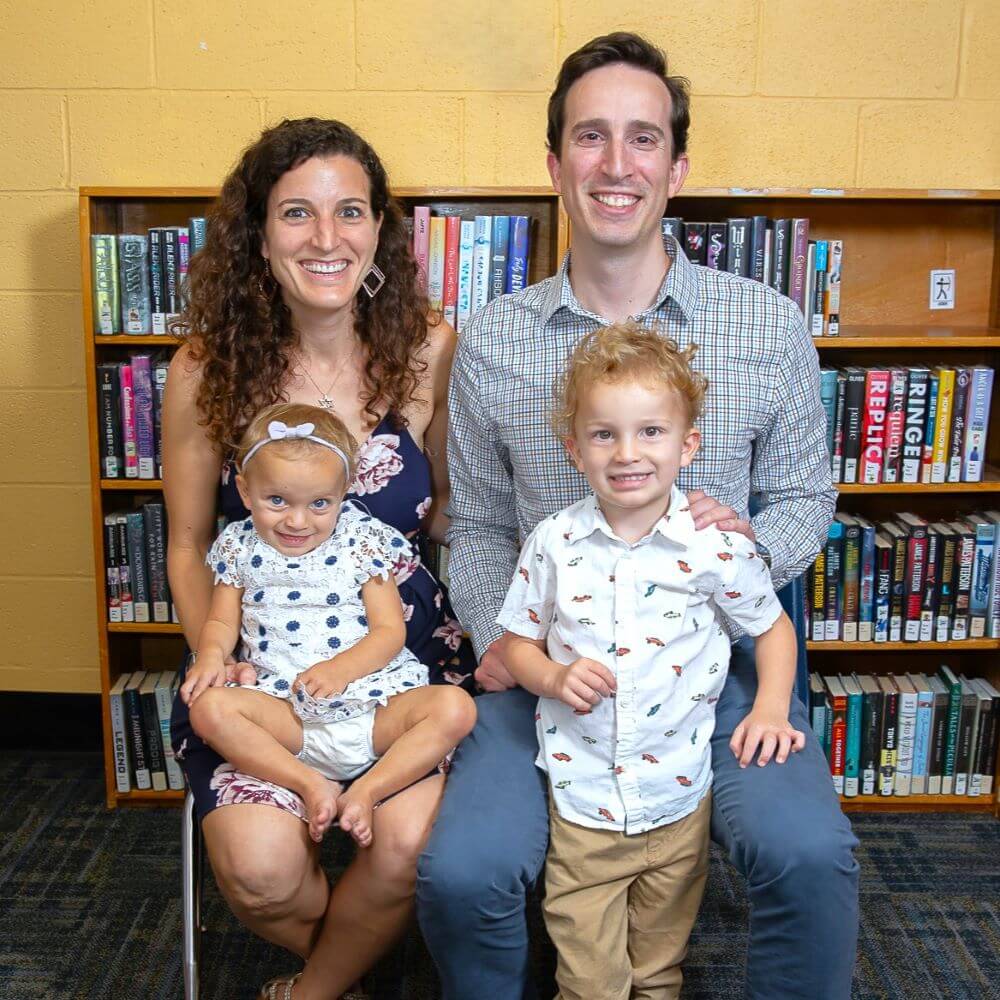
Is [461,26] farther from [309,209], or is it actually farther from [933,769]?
[933,769]

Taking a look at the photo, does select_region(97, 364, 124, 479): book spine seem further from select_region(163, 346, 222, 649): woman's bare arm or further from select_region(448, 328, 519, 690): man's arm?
select_region(448, 328, 519, 690): man's arm

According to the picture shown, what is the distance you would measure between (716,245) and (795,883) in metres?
1.50

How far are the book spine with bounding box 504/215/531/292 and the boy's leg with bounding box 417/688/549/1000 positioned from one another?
128 cm

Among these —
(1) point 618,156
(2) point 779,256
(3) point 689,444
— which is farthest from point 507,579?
(2) point 779,256

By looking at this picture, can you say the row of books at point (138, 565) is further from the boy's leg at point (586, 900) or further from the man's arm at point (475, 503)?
the boy's leg at point (586, 900)

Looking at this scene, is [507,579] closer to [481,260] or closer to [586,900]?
[586,900]

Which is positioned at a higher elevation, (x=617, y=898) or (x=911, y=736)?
(x=617, y=898)

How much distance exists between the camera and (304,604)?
170cm

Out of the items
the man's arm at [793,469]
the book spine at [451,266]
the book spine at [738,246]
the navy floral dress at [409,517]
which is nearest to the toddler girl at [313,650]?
the navy floral dress at [409,517]

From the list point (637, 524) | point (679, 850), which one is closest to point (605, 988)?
point (679, 850)

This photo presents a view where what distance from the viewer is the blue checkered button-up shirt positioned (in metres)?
1.83

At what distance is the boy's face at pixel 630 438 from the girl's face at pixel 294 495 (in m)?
0.39

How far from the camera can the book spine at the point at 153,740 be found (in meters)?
2.74

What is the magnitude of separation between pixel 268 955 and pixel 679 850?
0.95m
